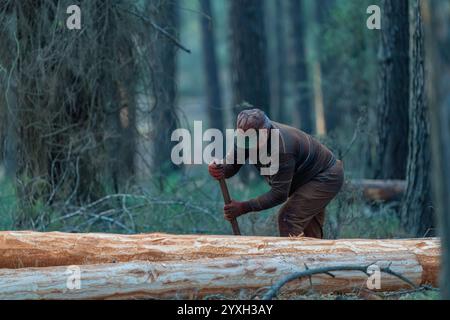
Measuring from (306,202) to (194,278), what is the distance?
2.24 metres

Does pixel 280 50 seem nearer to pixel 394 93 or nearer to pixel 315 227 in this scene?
pixel 394 93

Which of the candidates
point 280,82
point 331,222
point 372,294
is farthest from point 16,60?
point 280,82

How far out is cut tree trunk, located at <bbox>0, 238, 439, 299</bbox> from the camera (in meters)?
7.30

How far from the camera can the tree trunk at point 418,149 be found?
1148cm

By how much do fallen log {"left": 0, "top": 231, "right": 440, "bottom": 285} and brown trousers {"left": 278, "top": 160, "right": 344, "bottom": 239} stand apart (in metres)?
1.01

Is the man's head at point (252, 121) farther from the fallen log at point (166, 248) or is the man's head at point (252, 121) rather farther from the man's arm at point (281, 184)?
the fallen log at point (166, 248)

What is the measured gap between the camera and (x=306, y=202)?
9273mm

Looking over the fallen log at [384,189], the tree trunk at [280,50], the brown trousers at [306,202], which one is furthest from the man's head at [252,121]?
the tree trunk at [280,50]

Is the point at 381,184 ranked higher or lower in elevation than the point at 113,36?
lower

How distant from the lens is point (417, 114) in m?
11.6

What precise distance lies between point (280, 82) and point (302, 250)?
25.8 meters

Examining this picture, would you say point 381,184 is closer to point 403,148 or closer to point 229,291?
point 403,148

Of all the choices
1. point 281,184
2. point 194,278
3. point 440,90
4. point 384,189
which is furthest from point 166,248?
point 384,189
